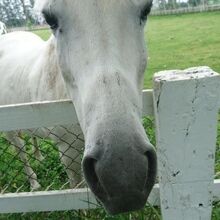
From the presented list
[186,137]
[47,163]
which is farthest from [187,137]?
[47,163]

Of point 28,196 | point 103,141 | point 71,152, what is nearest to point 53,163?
point 71,152

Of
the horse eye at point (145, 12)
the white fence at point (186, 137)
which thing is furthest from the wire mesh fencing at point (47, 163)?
the horse eye at point (145, 12)

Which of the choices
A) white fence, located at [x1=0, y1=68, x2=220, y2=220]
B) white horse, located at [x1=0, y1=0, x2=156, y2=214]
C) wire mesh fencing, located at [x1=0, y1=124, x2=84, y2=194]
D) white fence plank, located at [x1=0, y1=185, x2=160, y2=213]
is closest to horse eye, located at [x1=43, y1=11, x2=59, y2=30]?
white horse, located at [x1=0, y1=0, x2=156, y2=214]

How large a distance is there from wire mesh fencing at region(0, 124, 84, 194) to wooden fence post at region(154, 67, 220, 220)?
2.56 ft

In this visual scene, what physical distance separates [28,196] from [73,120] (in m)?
0.63

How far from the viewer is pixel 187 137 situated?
1.73 meters

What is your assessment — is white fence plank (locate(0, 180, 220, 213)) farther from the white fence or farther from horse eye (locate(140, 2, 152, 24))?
horse eye (locate(140, 2, 152, 24))

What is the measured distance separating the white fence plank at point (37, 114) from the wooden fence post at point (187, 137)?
52 centimetres

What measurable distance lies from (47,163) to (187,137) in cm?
275

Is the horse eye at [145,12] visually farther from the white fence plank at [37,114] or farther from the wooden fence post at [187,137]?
the white fence plank at [37,114]

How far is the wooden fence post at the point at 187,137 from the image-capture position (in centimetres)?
168

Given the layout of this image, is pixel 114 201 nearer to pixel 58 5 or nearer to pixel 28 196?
pixel 58 5

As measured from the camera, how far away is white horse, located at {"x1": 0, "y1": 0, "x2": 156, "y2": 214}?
1.35 metres

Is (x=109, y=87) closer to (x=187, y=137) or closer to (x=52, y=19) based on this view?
(x=187, y=137)
